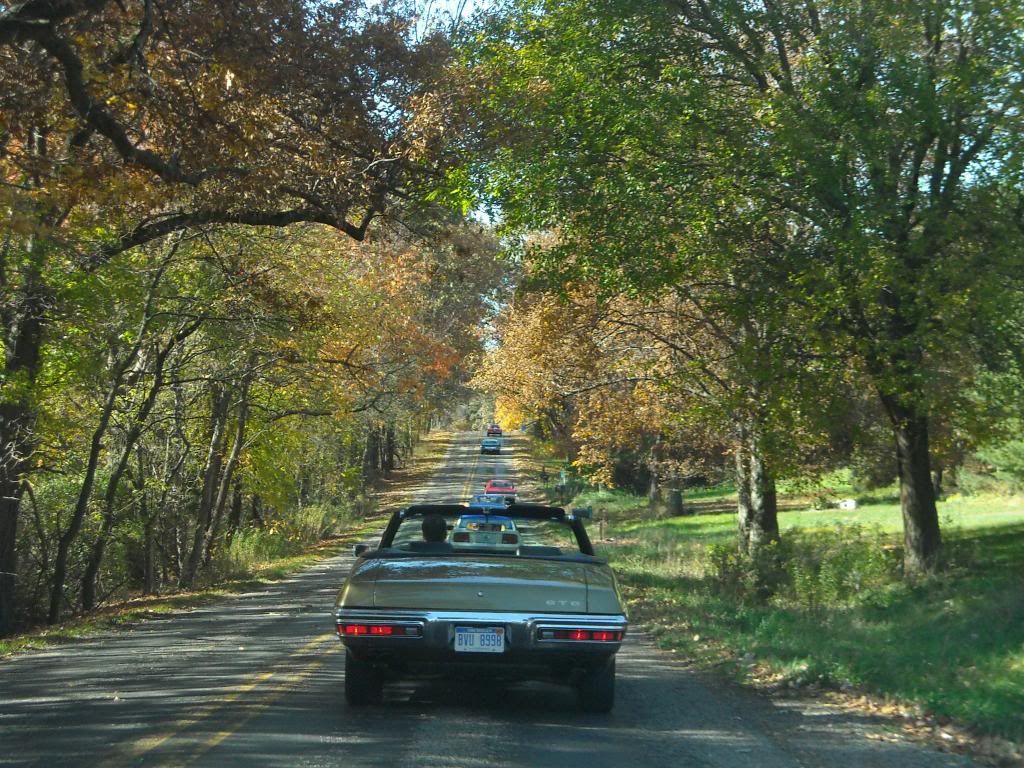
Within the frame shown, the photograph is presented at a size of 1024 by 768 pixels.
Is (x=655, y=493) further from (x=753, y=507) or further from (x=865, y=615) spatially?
(x=865, y=615)

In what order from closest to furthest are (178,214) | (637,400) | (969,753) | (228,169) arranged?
(969,753) → (228,169) → (178,214) → (637,400)

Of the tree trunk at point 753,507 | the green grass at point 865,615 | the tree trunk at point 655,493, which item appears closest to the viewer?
the green grass at point 865,615

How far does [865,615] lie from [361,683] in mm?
9027

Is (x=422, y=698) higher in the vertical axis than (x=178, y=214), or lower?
lower

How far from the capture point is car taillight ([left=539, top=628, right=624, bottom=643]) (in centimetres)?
727

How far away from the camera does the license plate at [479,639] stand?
23.9 ft

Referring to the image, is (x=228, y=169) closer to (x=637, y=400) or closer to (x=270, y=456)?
(x=637, y=400)

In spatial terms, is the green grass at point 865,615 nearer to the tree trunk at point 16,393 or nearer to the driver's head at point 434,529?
the driver's head at point 434,529

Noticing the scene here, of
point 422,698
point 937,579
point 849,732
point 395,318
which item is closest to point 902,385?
point 937,579

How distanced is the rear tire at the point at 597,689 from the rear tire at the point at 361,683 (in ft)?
A: 5.02

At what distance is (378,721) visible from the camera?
749 centimetres

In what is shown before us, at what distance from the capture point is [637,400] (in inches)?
1061

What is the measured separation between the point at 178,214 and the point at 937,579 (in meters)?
12.5

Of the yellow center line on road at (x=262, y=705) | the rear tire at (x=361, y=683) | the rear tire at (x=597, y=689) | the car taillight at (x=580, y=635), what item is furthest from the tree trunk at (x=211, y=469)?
the car taillight at (x=580, y=635)
